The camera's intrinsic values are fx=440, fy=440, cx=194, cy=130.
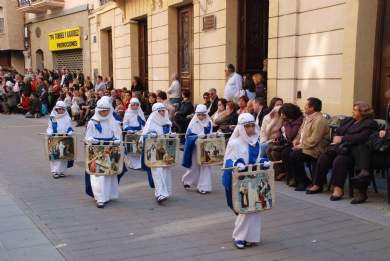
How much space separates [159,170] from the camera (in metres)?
7.22

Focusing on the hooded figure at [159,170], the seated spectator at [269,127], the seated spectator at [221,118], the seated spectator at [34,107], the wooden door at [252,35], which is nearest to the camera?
the hooded figure at [159,170]

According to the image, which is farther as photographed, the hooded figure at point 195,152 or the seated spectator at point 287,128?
the seated spectator at point 287,128

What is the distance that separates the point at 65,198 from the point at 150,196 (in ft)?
4.73

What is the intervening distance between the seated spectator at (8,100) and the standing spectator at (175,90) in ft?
38.7

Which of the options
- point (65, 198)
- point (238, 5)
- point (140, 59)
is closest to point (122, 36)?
point (140, 59)

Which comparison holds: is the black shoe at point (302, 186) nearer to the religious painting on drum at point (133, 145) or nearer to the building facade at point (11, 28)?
the religious painting on drum at point (133, 145)

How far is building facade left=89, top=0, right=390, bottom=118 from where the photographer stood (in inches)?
360

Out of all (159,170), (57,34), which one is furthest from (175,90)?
(57,34)

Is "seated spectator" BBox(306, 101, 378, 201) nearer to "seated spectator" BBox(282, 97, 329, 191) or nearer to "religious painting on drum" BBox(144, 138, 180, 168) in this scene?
"seated spectator" BBox(282, 97, 329, 191)

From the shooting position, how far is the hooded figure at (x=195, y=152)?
7844mm

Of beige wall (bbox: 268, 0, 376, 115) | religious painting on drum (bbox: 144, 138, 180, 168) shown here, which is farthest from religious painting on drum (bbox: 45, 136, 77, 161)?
beige wall (bbox: 268, 0, 376, 115)

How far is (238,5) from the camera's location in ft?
42.4

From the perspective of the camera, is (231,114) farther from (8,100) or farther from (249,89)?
(8,100)

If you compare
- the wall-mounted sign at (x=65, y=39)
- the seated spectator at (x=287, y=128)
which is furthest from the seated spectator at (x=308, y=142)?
the wall-mounted sign at (x=65, y=39)
